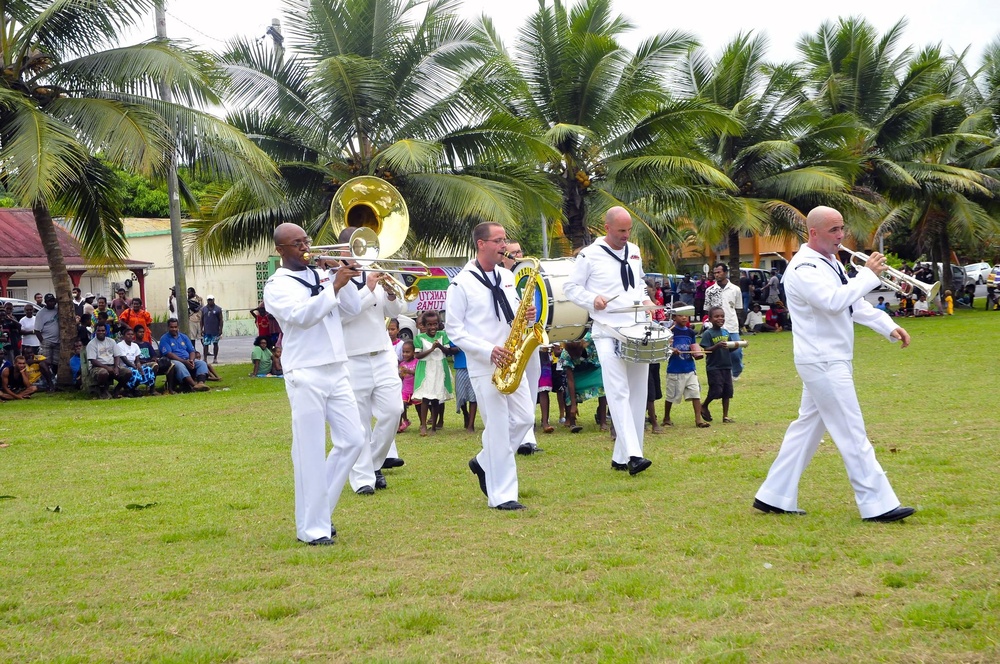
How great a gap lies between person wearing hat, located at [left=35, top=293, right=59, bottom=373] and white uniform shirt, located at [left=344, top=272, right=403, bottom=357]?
1308 cm

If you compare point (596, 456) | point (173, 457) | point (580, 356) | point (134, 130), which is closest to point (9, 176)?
point (134, 130)

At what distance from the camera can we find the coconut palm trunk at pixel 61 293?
19297mm

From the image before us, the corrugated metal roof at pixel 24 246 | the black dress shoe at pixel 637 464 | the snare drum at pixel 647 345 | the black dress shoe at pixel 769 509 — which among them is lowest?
the black dress shoe at pixel 769 509

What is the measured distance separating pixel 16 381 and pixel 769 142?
66.0 feet

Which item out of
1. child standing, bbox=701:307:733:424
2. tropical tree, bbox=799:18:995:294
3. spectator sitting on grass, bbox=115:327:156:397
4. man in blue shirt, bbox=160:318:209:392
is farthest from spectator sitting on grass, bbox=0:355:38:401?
tropical tree, bbox=799:18:995:294

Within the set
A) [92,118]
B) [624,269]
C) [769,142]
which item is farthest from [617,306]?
[769,142]

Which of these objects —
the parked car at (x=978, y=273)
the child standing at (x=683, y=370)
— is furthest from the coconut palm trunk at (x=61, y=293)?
the parked car at (x=978, y=273)

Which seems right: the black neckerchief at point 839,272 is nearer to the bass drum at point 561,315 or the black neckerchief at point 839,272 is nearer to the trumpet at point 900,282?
the trumpet at point 900,282

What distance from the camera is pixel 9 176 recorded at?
693 inches

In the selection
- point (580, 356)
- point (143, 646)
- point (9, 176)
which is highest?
point (9, 176)

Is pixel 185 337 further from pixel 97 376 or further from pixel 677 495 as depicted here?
pixel 677 495

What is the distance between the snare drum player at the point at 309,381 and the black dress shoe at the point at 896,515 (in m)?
3.39

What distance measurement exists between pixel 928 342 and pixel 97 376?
653 inches

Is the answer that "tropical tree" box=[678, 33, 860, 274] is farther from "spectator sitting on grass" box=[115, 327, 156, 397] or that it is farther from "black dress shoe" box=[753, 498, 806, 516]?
"black dress shoe" box=[753, 498, 806, 516]
